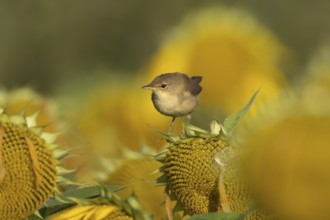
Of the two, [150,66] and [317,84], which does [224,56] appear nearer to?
[150,66]

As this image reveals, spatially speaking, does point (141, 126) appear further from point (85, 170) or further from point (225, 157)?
point (225, 157)

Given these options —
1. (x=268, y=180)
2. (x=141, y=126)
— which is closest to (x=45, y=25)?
(x=141, y=126)

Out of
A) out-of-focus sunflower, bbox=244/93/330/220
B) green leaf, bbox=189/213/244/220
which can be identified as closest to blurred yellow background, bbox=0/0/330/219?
out-of-focus sunflower, bbox=244/93/330/220

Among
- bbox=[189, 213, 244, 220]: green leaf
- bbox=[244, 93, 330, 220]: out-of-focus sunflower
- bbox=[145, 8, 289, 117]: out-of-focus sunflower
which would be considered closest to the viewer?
bbox=[244, 93, 330, 220]: out-of-focus sunflower

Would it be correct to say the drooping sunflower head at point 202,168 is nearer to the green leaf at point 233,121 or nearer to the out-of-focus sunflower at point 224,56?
the green leaf at point 233,121

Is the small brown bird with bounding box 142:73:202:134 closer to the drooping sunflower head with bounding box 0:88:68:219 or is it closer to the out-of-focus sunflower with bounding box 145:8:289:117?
the out-of-focus sunflower with bounding box 145:8:289:117

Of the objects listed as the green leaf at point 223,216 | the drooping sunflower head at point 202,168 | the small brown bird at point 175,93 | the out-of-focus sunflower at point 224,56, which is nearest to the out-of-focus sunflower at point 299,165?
the green leaf at point 223,216
